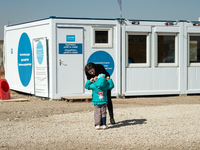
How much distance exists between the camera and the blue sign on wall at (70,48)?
12.1 m

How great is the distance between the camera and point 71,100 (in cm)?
1159

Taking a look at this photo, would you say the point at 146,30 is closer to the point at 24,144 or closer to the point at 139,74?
the point at 139,74

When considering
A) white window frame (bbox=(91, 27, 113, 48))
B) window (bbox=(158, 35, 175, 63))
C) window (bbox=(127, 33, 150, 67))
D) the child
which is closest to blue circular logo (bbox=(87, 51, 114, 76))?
white window frame (bbox=(91, 27, 113, 48))

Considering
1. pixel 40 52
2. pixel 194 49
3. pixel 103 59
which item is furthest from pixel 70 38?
pixel 194 49

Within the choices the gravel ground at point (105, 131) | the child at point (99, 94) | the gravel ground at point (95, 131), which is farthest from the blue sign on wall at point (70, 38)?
the child at point (99, 94)

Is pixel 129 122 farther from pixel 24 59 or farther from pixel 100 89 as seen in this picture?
pixel 24 59

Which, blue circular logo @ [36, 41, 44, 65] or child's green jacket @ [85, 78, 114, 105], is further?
blue circular logo @ [36, 41, 44, 65]

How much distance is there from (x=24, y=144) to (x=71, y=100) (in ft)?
19.9

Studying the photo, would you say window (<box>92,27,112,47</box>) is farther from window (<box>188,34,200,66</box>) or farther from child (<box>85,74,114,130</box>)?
child (<box>85,74,114,130</box>)

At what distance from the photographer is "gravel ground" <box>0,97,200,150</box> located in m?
5.51

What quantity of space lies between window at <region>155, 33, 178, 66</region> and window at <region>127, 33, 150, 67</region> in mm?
418

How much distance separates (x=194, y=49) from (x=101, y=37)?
3962 mm

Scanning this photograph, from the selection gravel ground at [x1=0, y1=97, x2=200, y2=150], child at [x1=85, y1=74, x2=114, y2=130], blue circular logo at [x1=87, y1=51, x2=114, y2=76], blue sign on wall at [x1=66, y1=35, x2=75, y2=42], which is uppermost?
blue sign on wall at [x1=66, y1=35, x2=75, y2=42]

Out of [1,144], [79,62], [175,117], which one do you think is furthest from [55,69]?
[1,144]
